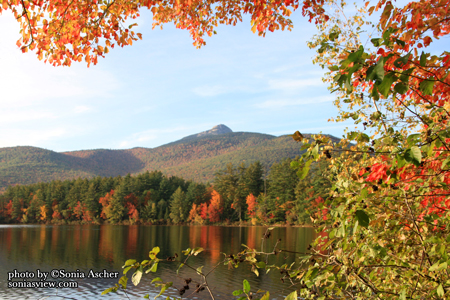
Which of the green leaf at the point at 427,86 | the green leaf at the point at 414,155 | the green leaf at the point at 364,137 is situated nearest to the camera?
the green leaf at the point at 414,155

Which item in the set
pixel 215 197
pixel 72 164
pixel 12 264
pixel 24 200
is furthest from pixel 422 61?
pixel 72 164

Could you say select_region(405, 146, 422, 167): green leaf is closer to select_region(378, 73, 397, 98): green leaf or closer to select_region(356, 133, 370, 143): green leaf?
select_region(378, 73, 397, 98): green leaf

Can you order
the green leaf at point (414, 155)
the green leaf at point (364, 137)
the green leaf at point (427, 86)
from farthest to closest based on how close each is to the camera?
1. the green leaf at point (364, 137)
2. the green leaf at point (427, 86)
3. the green leaf at point (414, 155)

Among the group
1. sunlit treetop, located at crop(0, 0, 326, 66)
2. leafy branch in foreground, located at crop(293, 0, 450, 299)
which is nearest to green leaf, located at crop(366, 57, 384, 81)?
leafy branch in foreground, located at crop(293, 0, 450, 299)

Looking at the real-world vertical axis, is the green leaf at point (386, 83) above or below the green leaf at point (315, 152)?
above

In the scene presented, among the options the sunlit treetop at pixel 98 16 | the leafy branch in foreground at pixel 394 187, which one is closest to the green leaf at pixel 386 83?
the leafy branch in foreground at pixel 394 187

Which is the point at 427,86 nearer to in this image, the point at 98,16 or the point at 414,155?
the point at 414,155

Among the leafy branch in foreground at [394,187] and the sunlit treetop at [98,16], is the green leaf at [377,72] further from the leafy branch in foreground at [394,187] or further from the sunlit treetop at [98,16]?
the sunlit treetop at [98,16]

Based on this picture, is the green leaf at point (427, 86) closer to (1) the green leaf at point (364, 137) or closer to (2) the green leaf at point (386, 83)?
(2) the green leaf at point (386, 83)

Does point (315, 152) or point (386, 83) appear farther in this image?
point (315, 152)

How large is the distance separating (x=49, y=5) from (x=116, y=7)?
2.91 ft

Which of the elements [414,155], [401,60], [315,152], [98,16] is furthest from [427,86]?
[98,16]

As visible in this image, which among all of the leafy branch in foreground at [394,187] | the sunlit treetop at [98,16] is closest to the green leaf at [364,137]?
the leafy branch in foreground at [394,187]

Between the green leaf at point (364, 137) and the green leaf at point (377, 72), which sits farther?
the green leaf at point (364, 137)
